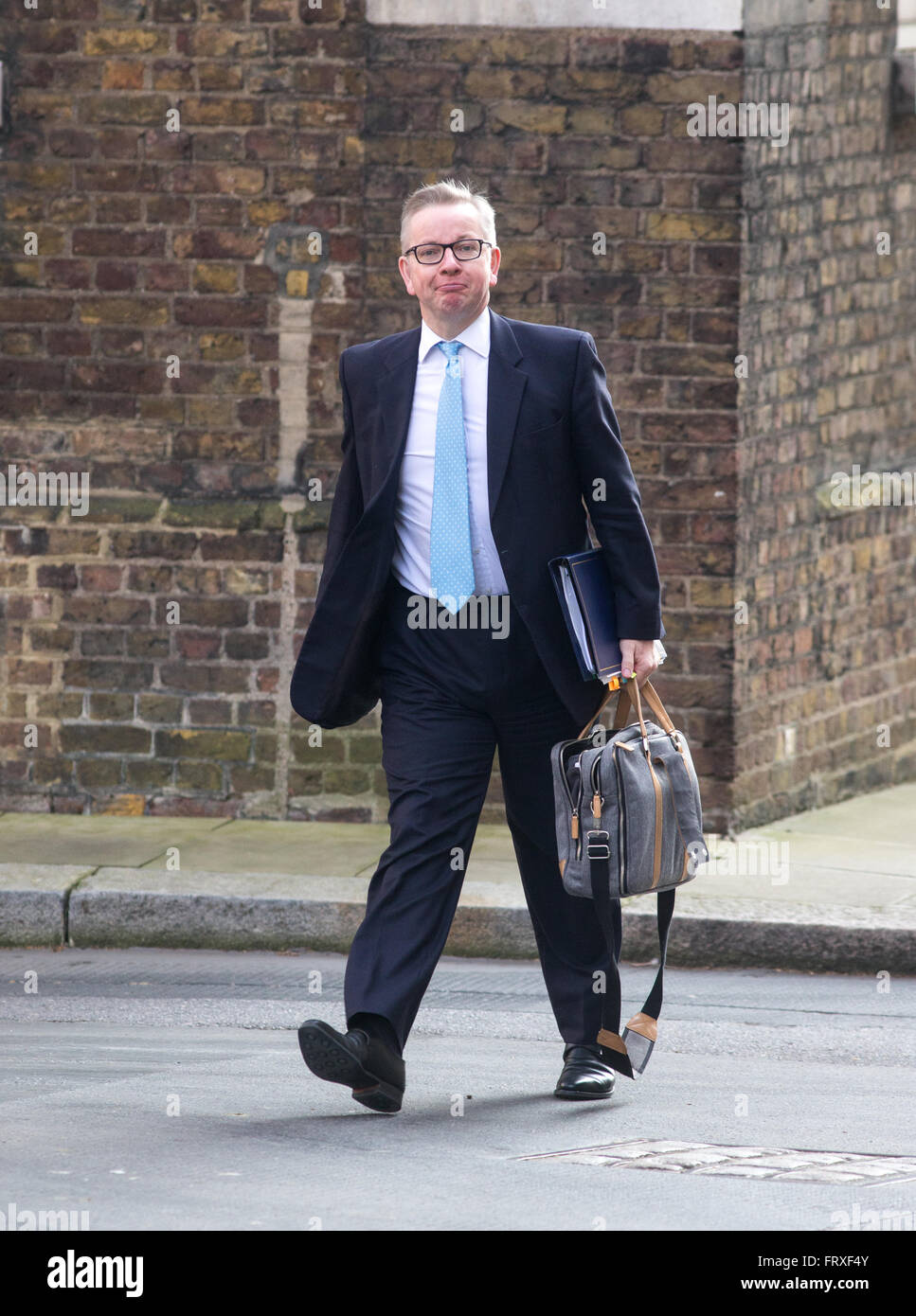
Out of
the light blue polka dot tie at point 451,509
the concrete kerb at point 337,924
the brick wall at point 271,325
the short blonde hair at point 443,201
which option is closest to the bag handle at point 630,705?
the light blue polka dot tie at point 451,509

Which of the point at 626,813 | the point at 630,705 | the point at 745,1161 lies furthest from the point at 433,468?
the point at 745,1161

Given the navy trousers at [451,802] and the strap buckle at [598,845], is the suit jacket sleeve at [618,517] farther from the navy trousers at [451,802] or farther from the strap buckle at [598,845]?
the strap buckle at [598,845]

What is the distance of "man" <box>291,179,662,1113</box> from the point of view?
4926mm

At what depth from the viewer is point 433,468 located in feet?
16.4

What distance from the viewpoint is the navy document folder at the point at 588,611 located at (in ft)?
16.2

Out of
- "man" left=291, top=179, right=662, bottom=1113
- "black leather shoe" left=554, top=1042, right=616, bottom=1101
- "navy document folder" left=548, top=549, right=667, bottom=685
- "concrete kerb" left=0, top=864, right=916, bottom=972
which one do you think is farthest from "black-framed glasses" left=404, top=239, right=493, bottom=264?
"concrete kerb" left=0, top=864, right=916, bottom=972

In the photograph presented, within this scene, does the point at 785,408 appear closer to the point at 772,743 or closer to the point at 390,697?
the point at 772,743

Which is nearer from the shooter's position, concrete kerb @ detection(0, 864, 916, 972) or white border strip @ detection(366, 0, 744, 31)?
concrete kerb @ detection(0, 864, 916, 972)

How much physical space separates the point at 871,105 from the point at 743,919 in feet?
12.5

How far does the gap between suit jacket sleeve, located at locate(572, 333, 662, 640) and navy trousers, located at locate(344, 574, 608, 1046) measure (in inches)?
9.9

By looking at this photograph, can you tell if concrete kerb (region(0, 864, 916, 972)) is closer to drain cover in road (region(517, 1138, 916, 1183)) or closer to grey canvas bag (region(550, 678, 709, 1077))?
grey canvas bag (region(550, 678, 709, 1077))

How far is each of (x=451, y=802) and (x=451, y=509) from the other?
67cm

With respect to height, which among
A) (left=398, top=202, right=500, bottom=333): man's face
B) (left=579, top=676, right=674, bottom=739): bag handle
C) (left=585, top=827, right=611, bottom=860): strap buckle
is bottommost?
(left=585, top=827, right=611, bottom=860): strap buckle
